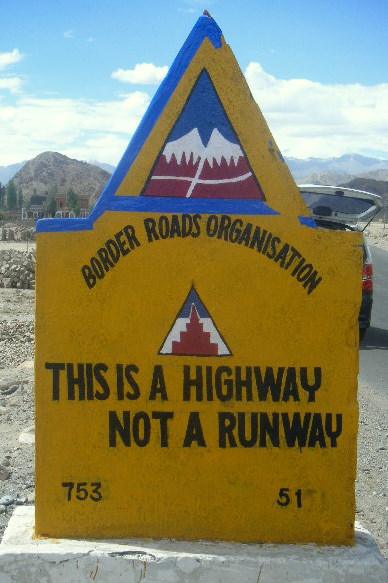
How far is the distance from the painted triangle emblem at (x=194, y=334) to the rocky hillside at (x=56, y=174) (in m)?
162

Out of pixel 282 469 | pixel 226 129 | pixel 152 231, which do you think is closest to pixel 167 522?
pixel 282 469

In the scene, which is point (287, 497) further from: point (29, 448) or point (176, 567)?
point (29, 448)

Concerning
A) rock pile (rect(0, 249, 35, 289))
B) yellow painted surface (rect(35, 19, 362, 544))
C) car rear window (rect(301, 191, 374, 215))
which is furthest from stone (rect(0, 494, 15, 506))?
rock pile (rect(0, 249, 35, 289))

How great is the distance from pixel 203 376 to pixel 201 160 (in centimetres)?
83

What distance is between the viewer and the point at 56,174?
7047 inches

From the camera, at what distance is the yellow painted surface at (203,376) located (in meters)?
2.80

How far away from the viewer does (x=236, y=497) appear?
113 inches

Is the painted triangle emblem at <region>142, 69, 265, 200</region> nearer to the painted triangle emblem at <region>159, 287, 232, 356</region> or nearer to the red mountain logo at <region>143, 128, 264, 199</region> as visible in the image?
the red mountain logo at <region>143, 128, 264, 199</region>

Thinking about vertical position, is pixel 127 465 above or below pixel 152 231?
below

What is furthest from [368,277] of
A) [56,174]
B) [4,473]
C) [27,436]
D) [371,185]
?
[56,174]

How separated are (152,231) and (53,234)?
0.38 m

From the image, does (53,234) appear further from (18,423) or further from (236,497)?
(18,423)

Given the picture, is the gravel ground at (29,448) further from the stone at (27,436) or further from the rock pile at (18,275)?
the rock pile at (18,275)

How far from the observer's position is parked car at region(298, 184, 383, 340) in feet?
31.6
